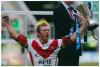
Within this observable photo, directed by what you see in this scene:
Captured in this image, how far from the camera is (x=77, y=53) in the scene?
379 cm

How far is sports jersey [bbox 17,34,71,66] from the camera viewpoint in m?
3.66

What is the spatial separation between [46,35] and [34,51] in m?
0.17

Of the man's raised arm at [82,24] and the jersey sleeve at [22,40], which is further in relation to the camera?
the jersey sleeve at [22,40]

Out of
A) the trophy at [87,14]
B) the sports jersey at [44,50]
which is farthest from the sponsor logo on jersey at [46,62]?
the trophy at [87,14]

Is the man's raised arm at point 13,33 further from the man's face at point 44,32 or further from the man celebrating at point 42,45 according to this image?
the man's face at point 44,32

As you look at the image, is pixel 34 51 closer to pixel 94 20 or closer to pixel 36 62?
pixel 36 62

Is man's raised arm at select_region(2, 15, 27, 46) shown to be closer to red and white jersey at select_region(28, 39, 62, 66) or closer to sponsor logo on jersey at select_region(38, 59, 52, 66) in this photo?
red and white jersey at select_region(28, 39, 62, 66)

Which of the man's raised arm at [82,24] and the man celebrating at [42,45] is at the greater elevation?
the man's raised arm at [82,24]

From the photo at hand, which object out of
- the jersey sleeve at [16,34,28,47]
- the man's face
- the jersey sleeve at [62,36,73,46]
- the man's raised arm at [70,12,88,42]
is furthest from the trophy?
Result: the jersey sleeve at [16,34,28,47]

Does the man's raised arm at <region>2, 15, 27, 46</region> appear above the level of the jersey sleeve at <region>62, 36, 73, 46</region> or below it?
above

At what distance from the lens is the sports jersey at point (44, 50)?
3.66m

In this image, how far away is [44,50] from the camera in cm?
367

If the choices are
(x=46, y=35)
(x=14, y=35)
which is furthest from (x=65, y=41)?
(x=14, y=35)

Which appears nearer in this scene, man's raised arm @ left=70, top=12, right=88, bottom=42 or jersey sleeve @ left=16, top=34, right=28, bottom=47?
man's raised arm @ left=70, top=12, right=88, bottom=42
